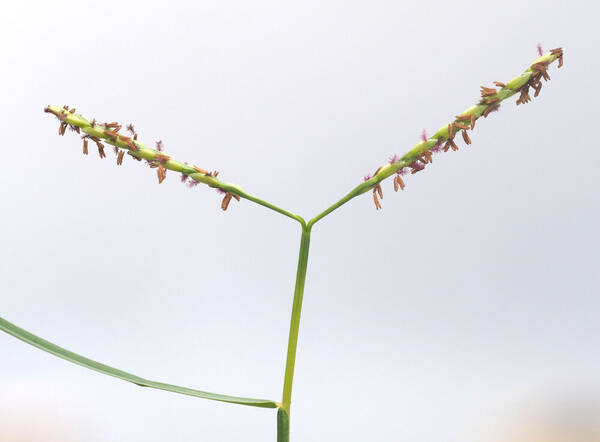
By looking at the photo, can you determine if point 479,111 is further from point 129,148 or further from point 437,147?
point 129,148

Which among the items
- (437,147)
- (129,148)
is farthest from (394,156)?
(129,148)

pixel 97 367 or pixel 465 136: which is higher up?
pixel 465 136

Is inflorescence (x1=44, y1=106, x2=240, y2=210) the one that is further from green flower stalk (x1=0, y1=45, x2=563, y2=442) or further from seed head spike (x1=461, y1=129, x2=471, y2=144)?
seed head spike (x1=461, y1=129, x2=471, y2=144)

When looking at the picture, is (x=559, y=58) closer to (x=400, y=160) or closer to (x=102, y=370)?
(x=400, y=160)

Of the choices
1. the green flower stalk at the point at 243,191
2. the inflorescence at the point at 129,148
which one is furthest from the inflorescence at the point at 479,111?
the inflorescence at the point at 129,148

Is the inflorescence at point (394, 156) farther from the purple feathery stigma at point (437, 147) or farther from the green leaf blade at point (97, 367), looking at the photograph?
the green leaf blade at point (97, 367)

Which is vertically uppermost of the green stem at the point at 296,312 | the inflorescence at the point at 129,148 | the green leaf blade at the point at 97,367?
the inflorescence at the point at 129,148

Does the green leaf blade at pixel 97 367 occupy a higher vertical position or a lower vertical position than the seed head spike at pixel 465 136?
lower
